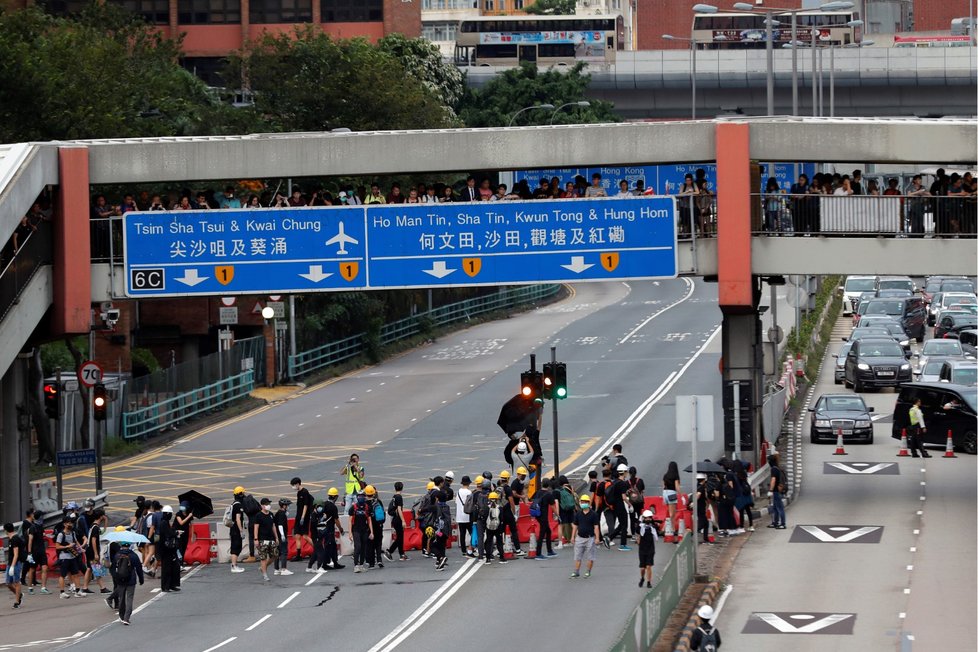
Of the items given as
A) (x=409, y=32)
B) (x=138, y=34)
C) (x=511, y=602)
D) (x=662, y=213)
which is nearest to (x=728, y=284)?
(x=662, y=213)

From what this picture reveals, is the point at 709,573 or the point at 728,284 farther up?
the point at 728,284

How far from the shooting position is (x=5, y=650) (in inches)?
Answer: 1053

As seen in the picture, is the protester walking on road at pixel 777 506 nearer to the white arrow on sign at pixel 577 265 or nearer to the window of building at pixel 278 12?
the white arrow on sign at pixel 577 265

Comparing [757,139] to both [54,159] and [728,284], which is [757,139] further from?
[54,159]

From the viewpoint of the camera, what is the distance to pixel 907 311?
226ft

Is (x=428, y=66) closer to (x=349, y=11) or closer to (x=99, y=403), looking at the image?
(x=349, y=11)

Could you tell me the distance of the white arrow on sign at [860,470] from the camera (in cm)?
4206

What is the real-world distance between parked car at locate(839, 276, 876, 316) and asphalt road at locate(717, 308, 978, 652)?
31.2 m

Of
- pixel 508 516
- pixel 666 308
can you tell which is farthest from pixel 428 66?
pixel 508 516

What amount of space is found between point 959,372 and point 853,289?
89.2 ft

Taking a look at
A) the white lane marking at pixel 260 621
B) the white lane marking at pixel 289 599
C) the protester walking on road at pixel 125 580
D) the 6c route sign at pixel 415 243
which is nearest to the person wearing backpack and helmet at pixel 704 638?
the white lane marking at pixel 260 621

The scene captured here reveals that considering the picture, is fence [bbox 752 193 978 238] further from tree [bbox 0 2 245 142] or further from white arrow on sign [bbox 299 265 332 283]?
tree [bbox 0 2 245 142]

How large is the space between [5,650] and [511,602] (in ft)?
25.7

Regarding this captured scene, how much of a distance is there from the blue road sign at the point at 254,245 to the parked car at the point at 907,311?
1411 inches
